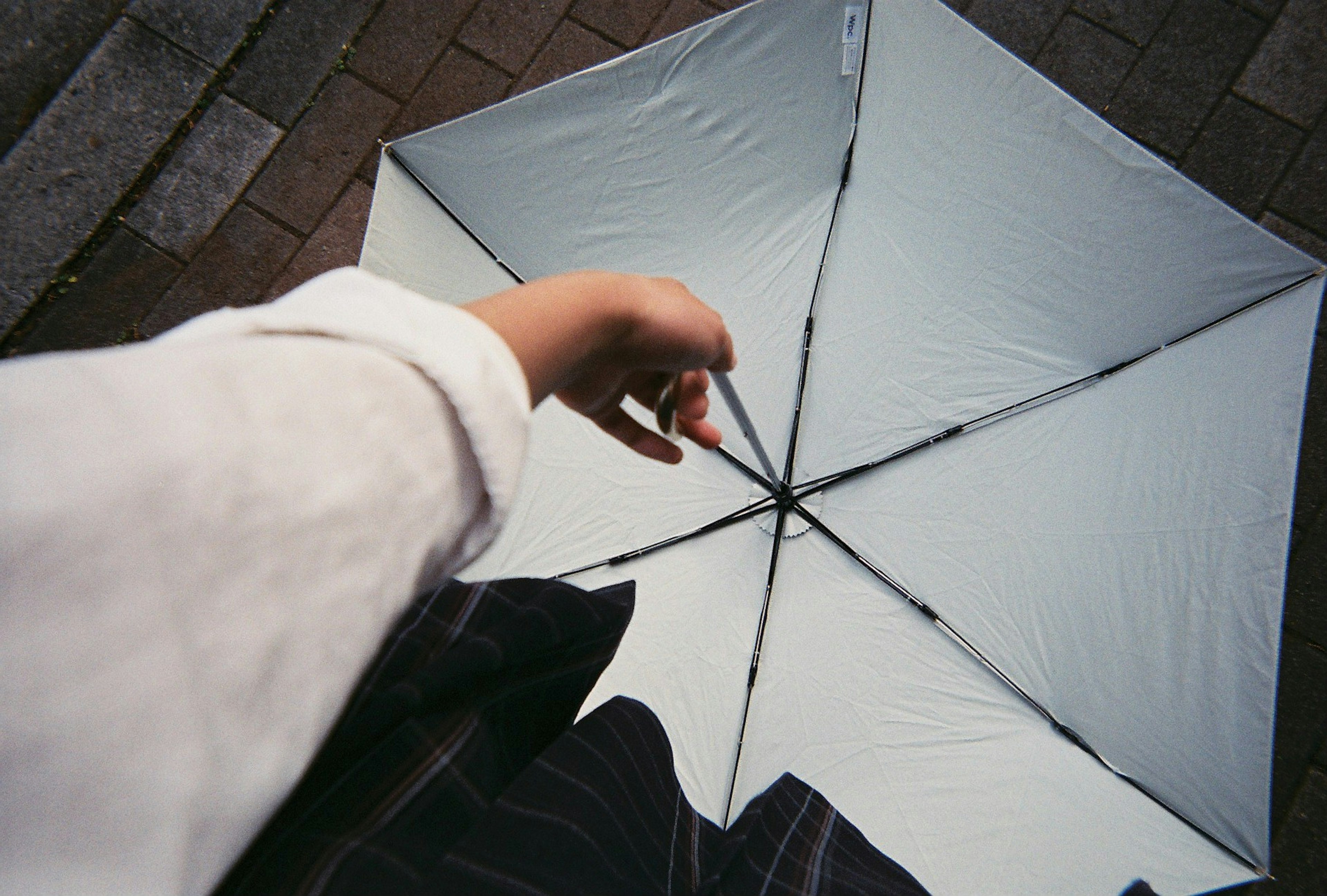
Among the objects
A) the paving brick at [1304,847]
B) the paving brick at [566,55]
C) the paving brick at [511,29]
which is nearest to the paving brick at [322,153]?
the paving brick at [511,29]

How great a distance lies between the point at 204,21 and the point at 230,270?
3.24 ft

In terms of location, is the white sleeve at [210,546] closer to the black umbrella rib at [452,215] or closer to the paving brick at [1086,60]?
the black umbrella rib at [452,215]

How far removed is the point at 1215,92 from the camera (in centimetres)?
246

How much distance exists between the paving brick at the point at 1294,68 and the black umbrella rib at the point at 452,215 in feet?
7.97

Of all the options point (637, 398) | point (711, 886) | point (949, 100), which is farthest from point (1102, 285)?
point (711, 886)

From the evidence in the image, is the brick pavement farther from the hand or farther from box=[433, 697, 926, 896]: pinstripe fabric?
box=[433, 697, 926, 896]: pinstripe fabric

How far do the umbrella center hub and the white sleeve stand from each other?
4.50 feet

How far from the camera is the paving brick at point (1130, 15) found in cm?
250

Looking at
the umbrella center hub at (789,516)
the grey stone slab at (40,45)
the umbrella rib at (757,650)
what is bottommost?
the umbrella rib at (757,650)

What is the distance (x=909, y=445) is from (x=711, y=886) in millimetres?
1211

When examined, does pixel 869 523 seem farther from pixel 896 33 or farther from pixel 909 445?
pixel 896 33

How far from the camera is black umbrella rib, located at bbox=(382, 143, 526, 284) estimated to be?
1643 mm

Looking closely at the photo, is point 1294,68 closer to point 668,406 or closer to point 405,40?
point 668,406

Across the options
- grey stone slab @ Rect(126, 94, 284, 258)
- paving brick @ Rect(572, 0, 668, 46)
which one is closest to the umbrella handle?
paving brick @ Rect(572, 0, 668, 46)
